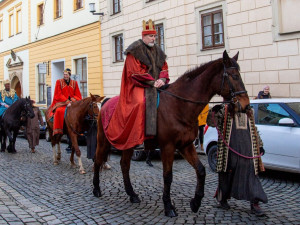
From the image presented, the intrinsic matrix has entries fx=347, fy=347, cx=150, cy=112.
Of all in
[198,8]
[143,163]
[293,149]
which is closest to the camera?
[293,149]

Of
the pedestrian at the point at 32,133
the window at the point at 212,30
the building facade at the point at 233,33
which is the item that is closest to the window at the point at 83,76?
the building facade at the point at 233,33

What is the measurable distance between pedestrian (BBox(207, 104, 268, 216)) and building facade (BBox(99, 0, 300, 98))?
726 centimetres

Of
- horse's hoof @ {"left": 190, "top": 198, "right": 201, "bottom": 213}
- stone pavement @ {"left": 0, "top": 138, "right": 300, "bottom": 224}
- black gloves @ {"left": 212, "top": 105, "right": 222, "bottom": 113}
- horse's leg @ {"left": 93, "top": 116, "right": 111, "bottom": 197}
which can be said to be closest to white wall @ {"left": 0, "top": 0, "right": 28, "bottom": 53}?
stone pavement @ {"left": 0, "top": 138, "right": 300, "bottom": 224}

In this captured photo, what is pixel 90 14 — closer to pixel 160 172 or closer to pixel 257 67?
pixel 257 67

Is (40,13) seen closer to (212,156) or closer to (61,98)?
(61,98)

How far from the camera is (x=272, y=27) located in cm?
1173

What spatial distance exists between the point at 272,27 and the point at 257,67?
144 centimetres

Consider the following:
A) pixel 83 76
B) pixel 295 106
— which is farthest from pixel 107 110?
pixel 83 76

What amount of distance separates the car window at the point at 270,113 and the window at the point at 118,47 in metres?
12.0

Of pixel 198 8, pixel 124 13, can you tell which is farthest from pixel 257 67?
pixel 124 13

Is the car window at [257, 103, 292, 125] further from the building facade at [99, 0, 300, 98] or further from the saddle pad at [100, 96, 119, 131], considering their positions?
the building facade at [99, 0, 300, 98]

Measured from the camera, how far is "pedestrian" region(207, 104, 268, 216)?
4.61 m

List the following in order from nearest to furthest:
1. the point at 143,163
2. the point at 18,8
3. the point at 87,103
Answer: the point at 87,103, the point at 143,163, the point at 18,8

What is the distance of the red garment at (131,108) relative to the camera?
489 cm
